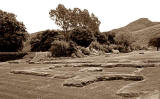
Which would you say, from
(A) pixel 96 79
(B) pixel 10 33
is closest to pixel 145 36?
(B) pixel 10 33

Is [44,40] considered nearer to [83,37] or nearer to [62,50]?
[83,37]

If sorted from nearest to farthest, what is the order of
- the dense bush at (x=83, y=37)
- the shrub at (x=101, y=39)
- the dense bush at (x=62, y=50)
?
the dense bush at (x=62, y=50) < the dense bush at (x=83, y=37) < the shrub at (x=101, y=39)

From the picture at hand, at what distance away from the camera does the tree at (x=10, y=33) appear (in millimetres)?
25812

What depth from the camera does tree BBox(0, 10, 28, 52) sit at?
25.8 m

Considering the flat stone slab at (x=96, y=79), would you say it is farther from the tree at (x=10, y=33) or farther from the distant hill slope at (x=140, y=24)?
the distant hill slope at (x=140, y=24)

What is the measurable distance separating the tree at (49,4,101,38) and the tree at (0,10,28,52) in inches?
364

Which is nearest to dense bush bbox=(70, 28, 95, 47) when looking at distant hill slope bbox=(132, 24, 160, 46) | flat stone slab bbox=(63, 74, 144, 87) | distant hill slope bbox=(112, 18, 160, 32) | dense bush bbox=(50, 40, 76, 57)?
dense bush bbox=(50, 40, 76, 57)

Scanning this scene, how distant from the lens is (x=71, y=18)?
129 ft

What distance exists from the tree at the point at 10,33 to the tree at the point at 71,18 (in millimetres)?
9254

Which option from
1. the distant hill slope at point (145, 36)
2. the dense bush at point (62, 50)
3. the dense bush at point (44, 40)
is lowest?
the dense bush at point (62, 50)

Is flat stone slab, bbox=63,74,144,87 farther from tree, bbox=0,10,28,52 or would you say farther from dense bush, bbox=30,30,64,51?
dense bush, bbox=30,30,64,51

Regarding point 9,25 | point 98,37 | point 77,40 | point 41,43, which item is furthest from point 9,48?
point 98,37

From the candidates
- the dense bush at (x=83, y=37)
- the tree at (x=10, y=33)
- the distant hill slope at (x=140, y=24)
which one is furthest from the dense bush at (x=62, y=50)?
the distant hill slope at (x=140, y=24)

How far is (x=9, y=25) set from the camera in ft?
86.6
